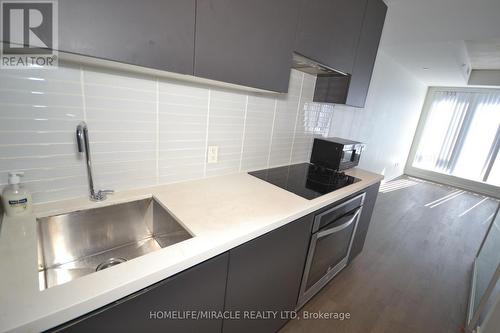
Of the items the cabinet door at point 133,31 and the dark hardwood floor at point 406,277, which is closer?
the cabinet door at point 133,31

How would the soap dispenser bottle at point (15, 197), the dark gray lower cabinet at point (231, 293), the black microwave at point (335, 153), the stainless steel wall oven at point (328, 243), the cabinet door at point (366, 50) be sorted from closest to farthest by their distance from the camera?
the dark gray lower cabinet at point (231, 293) < the soap dispenser bottle at point (15, 197) < the stainless steel wall oven at point (328, 243) < the cabinet door at point (366, 50) < the black microwave at point (335, 153)

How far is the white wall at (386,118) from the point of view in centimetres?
291

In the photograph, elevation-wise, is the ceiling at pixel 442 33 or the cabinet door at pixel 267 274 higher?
the ceiling at pixel 442 33

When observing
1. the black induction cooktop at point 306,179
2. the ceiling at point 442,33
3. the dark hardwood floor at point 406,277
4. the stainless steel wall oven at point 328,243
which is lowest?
the dark hardwood floor at point 406,277

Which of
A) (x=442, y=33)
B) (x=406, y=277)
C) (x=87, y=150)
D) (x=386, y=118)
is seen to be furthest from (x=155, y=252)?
(x=386, y=118)

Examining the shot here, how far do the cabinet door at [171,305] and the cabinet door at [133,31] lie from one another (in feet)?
2.25

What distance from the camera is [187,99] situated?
1.15 metres

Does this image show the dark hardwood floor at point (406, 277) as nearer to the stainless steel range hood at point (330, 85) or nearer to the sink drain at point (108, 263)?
the sink drain at point (108, 263)

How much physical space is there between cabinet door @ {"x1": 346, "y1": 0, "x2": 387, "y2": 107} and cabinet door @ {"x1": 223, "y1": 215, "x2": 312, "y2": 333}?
1.15 m

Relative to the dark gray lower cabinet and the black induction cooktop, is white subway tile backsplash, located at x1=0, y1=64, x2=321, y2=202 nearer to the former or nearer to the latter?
the black induction cooktop

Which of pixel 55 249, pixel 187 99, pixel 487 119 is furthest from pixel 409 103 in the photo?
pixel 55 249

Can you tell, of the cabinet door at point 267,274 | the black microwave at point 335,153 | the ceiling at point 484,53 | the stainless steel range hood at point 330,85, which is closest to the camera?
the cabinet door at point 267,274

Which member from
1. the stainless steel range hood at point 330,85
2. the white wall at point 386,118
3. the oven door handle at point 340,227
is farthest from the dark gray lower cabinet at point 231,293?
the white wall at point 386,118

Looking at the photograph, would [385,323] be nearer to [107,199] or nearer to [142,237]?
[142,237]
